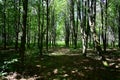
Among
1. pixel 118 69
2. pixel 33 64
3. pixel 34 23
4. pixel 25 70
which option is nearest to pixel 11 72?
pixel 25 70

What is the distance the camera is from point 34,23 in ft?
177

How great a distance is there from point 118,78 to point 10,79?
874 cm

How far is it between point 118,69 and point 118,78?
6.99 feet

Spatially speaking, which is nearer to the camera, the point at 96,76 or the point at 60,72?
the point at 96,76

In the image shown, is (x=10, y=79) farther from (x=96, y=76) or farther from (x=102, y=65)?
(x=102, y=65)

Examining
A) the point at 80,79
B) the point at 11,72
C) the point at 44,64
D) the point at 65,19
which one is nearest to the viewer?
the point at 80,79

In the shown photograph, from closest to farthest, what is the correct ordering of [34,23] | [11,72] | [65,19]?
[11,72] < [34,23] < [65,19]

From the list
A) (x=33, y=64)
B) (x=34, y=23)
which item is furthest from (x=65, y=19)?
(x=33, y=64)

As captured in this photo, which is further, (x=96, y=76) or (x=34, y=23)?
(x=34, y=23)

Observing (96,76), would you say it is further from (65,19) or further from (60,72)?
(65,19)

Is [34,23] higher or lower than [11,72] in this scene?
higher

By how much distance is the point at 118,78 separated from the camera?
659 inches

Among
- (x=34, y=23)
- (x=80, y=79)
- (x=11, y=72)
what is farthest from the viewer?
(x=34, y=23)

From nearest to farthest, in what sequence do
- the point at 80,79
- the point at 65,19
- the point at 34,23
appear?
the point at 80,79, the point at 34,23, the point at 65,19
